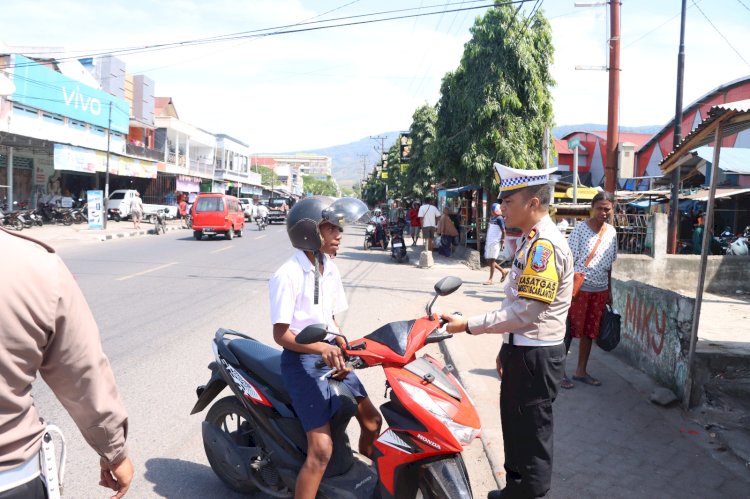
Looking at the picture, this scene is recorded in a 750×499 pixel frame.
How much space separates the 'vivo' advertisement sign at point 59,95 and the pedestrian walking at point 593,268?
2214 centimetres

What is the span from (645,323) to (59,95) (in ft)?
94.5

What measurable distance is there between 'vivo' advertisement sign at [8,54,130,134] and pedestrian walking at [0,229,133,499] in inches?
925

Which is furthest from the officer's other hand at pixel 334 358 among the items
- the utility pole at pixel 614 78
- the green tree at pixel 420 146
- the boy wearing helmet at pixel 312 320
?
the green tree at pixel 420 146

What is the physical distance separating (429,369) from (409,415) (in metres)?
0.24

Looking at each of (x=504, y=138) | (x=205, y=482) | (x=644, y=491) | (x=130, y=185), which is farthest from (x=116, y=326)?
(x=130, y=185)

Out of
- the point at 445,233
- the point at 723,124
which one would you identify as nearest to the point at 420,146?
the point at 445,233

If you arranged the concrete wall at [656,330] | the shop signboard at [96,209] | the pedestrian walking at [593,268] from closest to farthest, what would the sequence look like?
the concrete wall at [656,330], the pedestrian walking at [593,268], the shop signboard at [96,209]

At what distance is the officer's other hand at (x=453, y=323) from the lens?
2.94 meters

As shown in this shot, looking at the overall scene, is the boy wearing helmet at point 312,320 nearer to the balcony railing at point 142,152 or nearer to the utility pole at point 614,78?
the utility pole at point 614,78

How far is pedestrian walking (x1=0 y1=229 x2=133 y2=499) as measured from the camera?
157 cm

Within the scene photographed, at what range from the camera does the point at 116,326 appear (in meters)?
7.81

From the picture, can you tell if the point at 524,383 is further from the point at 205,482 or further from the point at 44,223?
the point at 44,223

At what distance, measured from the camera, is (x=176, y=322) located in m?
8.19

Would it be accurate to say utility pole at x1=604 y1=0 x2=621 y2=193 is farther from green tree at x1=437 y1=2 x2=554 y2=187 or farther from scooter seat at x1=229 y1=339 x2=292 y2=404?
scooter seat at x1=229 y1=339 x2=292 y2=404
